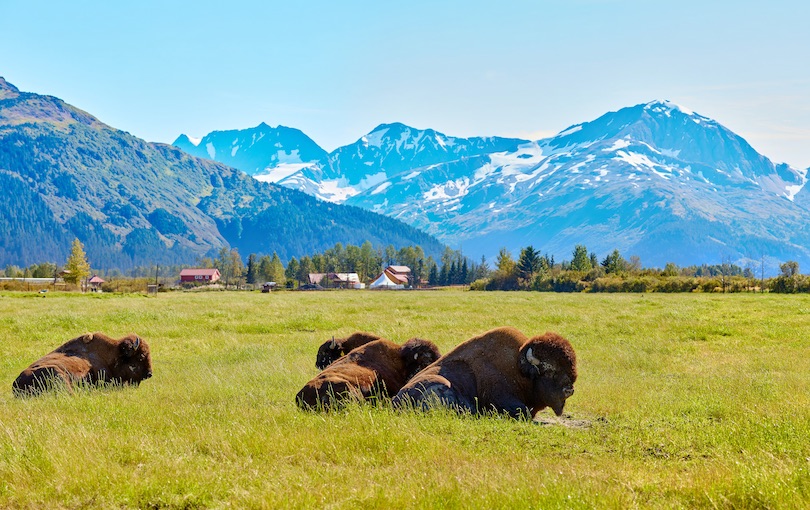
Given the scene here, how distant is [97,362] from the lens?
17125mm

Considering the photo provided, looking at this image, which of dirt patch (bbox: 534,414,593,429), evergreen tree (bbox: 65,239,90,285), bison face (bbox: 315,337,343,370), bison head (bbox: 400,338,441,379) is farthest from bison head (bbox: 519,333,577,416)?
evergreen tree (bbox: 65,239,90,285)

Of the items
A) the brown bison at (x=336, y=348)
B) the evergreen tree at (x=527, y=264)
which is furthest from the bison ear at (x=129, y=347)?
the evergreen tree at (x=527, y=264)

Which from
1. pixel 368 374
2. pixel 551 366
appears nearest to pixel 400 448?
pixel 551 366

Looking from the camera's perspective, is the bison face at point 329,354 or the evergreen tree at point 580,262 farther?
the evergreen tree at point 580,262

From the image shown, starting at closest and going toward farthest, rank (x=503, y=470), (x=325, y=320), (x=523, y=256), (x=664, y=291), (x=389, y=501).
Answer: (x=389, y=501), (x=503, y=470), (x=325, y=320), (x=664, y=291), (x=523, y=256)

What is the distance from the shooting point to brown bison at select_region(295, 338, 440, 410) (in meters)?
12.3

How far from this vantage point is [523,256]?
152 m

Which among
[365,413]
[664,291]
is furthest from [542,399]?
[664,291]

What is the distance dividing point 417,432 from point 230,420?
133 inches

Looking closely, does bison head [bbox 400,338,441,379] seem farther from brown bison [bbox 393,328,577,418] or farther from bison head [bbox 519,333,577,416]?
bison head [bbox 519,333,577,416]

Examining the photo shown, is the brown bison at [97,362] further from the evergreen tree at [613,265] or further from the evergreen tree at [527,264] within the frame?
the evergreen tree at [527,264]

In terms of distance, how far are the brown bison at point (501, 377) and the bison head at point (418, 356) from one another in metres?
0.94

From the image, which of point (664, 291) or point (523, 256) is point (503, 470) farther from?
point (523, 256)

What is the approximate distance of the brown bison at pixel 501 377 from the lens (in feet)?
38.4
